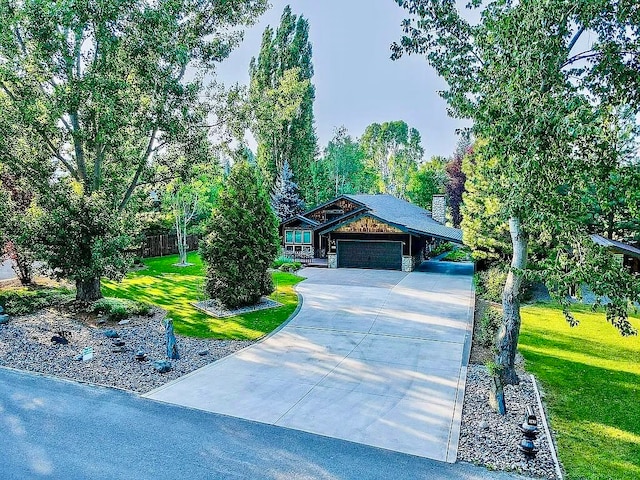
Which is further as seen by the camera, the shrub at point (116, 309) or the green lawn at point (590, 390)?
the shrub at point (116, 309)

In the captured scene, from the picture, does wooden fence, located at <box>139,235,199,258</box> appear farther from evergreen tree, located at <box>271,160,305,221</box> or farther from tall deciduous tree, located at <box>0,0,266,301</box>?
tall deciduous tree, located at <box>0,0,266,301</box>

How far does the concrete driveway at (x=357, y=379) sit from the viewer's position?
22.2ft

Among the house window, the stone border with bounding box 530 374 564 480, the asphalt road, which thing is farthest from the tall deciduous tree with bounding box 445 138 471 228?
the asphalt road

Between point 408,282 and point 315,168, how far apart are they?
2575 cm

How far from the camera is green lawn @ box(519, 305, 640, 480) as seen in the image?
5.91 metres

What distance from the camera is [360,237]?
2478cm

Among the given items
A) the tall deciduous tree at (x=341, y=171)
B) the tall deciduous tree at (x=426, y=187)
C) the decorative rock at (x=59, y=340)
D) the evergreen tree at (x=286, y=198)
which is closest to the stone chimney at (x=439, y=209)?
the evergreen tree at (x=286, y=198)

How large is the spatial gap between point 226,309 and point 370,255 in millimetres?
12318

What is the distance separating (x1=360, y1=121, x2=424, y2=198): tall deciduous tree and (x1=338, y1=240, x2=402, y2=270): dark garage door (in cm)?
3396

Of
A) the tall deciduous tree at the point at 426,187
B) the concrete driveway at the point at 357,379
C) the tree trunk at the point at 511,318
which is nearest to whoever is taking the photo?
the concrete driveway at the point at 357,379

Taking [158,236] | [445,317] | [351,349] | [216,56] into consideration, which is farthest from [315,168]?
[351,349]

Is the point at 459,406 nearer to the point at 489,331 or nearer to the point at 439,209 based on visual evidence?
the point at 489,331

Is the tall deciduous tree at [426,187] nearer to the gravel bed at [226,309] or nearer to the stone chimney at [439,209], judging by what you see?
the stone chimney at [439,209]

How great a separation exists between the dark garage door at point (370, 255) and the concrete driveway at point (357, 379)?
924 centimetres
